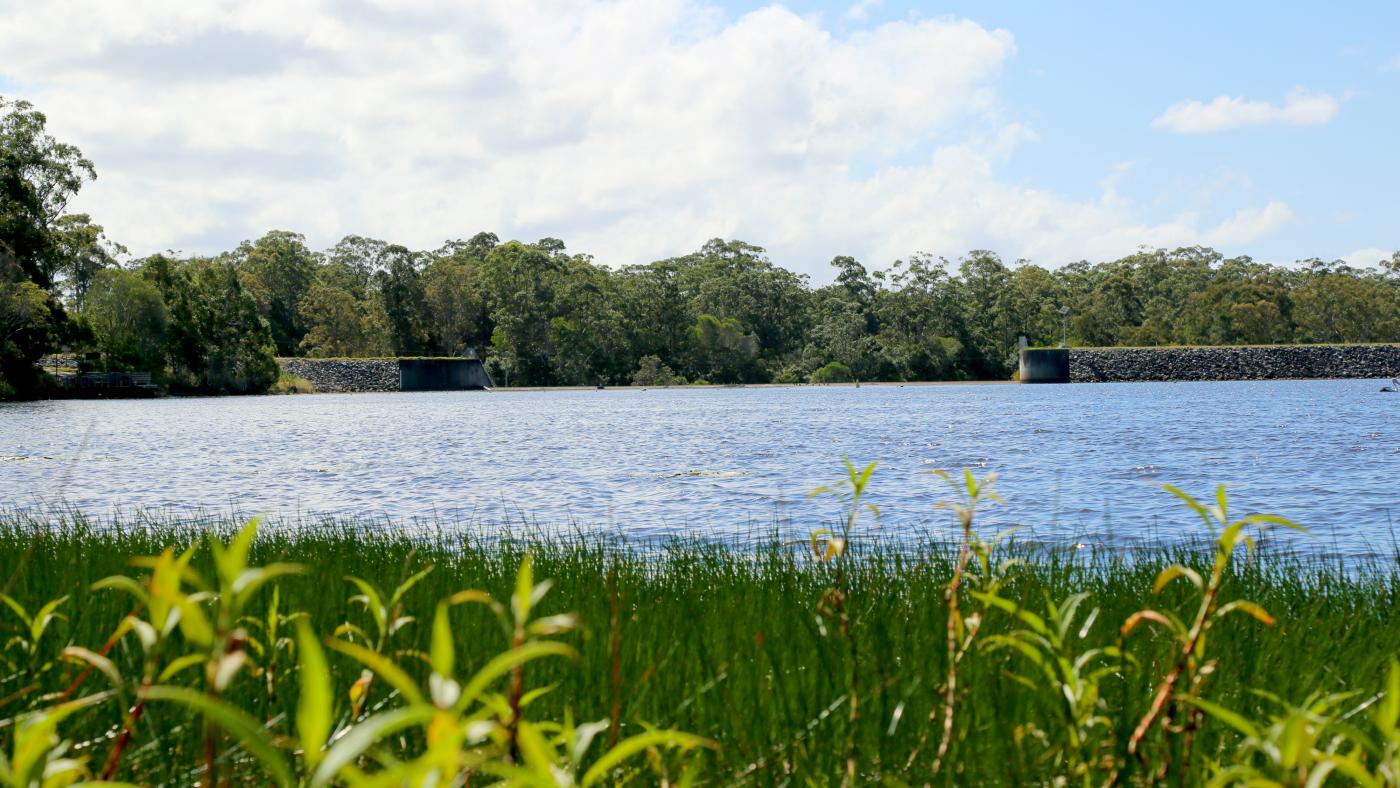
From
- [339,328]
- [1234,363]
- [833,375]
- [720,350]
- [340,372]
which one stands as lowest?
[833,375]

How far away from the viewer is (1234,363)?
3770 inches

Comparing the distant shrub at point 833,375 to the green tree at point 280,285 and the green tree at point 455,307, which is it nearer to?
the green tree at point 455,307

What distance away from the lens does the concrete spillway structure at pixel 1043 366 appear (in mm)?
93188

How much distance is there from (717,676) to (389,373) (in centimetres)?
8632

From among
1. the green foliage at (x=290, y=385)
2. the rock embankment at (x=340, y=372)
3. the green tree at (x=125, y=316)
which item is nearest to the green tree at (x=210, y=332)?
the green tree at (x=125, y=316)

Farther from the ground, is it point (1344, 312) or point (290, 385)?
point (1344, 312)

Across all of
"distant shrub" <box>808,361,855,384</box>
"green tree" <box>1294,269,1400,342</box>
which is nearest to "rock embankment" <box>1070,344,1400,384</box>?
"green tree" <box>1294,269,1400,342</box>

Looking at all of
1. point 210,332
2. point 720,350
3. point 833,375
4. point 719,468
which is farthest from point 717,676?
point 833,375

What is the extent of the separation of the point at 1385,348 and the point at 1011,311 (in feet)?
94.5

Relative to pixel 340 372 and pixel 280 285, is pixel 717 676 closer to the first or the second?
pixel 340 372

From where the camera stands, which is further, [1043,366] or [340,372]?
[1043,366]

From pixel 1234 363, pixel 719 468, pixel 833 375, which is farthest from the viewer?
pixel 833 375

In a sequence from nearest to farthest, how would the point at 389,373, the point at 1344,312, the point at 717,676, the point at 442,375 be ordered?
the point at 717,676, the point at 389,373, the point at 442,375, the point at 1344,312

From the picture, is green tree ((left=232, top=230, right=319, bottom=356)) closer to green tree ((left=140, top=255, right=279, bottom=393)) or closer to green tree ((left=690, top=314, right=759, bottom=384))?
green tree ((left=140, top=255, right=279, bottom=393))
